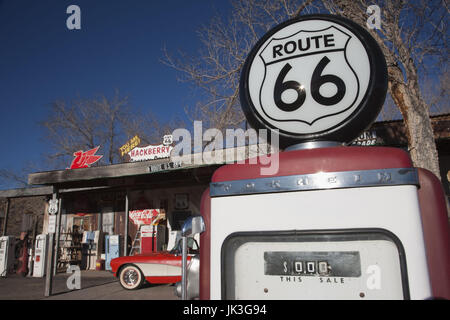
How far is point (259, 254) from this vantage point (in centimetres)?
135

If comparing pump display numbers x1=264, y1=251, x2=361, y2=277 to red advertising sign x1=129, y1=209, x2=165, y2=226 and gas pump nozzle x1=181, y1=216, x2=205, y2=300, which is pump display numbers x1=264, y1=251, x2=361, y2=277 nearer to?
gas pump nozzle x1=181, y1=216, x2=205, y2=300

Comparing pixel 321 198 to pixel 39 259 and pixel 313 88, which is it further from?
pixel 39 259

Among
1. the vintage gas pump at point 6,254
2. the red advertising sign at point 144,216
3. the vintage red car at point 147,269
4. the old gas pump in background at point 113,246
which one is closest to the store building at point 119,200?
the red advertising sign at point 144,216

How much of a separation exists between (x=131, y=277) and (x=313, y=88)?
769 cm

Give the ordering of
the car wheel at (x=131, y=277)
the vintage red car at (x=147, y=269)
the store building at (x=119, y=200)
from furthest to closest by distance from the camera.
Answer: the store building at (x=119, y=200) < the car wheel at (x=131, y=277) < the vintage red car at (x=147, y=269)

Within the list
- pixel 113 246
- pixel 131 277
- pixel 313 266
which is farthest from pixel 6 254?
pixel 313 266

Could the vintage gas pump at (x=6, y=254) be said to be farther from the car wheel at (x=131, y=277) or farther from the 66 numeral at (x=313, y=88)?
the 66 numeral at (x=313, y=88)

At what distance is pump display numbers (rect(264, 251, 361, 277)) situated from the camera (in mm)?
1227

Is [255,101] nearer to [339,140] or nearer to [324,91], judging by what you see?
[324,91]

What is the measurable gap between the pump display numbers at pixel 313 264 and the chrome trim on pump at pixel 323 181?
0.26m

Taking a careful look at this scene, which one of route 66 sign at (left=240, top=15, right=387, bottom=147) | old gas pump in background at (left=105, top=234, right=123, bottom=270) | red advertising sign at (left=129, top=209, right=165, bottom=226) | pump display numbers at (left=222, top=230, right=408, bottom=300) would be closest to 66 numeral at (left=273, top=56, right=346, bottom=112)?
route 66 sign at (left=240, top=15, right=387, bottom=147)

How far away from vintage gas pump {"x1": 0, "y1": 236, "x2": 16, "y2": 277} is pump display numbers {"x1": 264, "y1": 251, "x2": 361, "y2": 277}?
13.0 m

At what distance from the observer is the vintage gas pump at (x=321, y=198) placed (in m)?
1.13

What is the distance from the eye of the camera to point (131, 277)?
7980 mm
